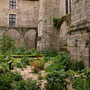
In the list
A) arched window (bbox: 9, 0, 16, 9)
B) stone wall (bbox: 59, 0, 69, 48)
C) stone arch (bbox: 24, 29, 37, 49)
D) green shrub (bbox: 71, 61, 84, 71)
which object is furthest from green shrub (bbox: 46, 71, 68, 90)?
arched window (bbox: 9, 0, 16, 9)

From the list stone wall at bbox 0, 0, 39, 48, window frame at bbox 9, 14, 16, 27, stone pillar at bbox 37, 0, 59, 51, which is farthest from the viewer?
window frame at bbox 9, 14, 16, 27

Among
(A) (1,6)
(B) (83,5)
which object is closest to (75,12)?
(B) (83,5)

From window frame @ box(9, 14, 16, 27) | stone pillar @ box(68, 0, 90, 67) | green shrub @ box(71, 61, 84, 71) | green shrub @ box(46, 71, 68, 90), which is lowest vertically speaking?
green shrub @ box(46, 71, 68, 90)

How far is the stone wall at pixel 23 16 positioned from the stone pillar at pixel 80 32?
12.1 meters

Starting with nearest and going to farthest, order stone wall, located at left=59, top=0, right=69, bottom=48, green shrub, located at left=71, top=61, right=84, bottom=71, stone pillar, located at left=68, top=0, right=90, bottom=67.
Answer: stone pillar, located at left=68, top=0, right=90, bottom=67 → green shrub, located at left=71, top=61, right=84, bottom=71 → stone wall, located at left=59, top=0, right=69, bottom=48

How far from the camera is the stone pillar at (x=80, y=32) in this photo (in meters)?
5.35

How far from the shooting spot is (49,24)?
12625 mm

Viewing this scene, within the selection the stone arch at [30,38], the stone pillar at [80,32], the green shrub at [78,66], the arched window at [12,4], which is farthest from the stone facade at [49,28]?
the arched window at [12,4]

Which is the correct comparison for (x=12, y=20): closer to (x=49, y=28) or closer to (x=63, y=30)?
(x=63, y=30)

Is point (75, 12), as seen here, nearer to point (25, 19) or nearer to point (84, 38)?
point (84, 38)

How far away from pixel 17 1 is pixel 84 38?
611 inches

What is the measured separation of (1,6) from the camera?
18.2 m

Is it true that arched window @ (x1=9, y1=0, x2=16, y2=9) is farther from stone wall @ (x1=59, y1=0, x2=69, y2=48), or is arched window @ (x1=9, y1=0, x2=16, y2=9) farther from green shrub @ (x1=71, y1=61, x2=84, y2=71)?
green shrub @ (x1=71, y1=61, x2=84, y2=71)

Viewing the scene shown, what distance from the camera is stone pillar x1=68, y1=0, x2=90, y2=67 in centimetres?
535
